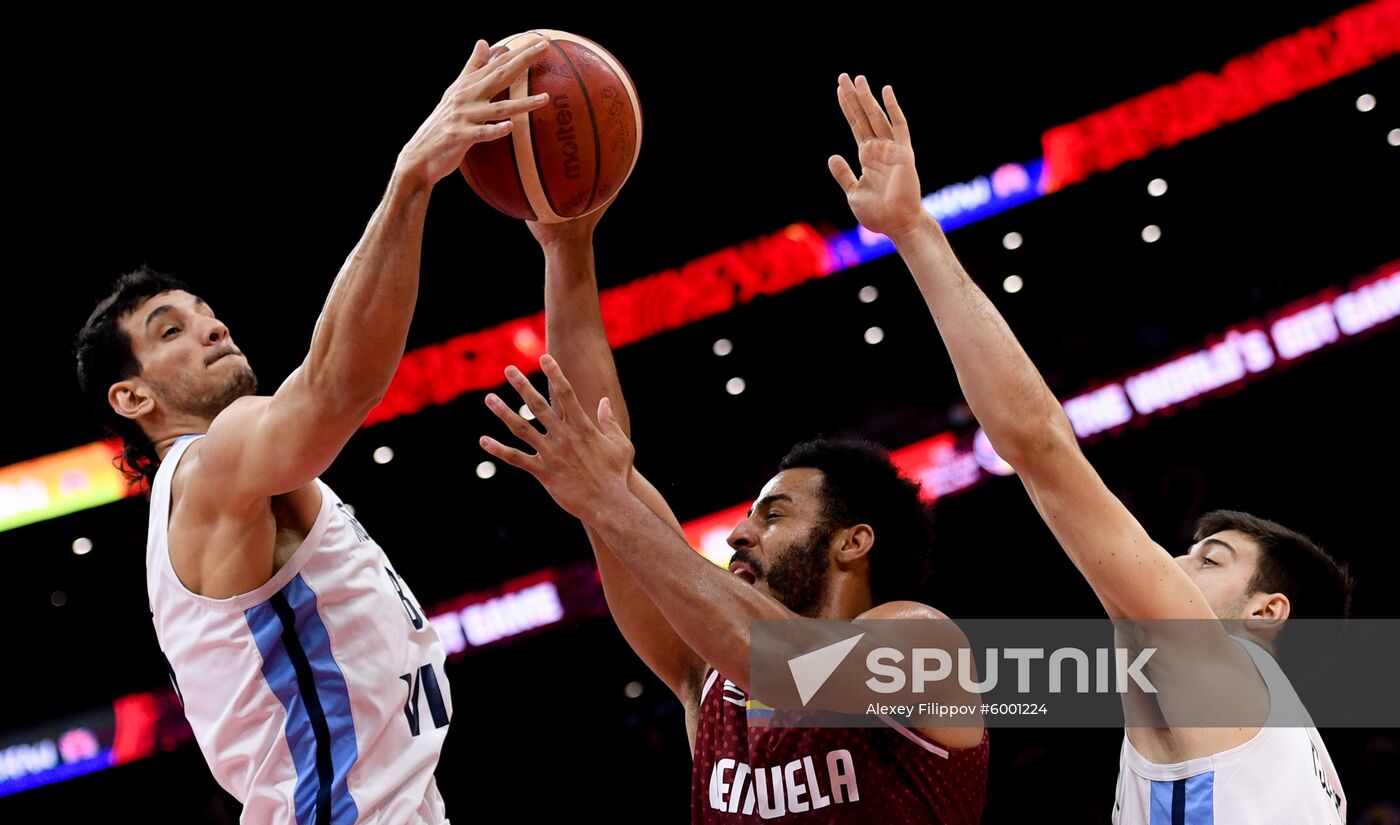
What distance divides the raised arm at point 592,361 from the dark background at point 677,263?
5567 mm

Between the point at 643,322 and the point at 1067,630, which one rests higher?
the point at 643,322

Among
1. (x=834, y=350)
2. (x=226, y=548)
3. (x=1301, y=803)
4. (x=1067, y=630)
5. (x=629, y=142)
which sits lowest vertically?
(x=1301, y=803)

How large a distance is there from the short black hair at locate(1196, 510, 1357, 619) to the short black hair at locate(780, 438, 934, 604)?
2.51 feet

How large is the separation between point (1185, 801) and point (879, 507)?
3.16 ft

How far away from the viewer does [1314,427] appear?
10570mm

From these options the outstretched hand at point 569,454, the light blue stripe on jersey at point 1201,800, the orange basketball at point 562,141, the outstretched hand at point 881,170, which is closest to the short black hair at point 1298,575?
the light blue stripe on jersey at point 1201,800

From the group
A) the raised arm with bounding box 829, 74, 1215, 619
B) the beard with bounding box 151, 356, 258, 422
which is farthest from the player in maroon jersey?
the beard with bounding box 151, 356, 258, 422

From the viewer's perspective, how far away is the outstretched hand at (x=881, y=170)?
260 cm

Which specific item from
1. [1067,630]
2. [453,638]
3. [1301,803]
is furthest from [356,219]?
[1301,803]

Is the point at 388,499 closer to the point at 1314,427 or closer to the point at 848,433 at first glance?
the point at 848,433

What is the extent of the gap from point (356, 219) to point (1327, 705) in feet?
24.5

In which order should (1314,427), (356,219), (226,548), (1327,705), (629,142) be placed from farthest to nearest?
1. (1314,427)
2. (1327,705)
3. (356,219)
4. (629,142)
5. (226,548)

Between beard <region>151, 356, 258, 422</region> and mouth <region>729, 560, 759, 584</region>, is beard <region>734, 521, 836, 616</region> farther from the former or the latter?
beard <region>151, 356, 258, 422</region>

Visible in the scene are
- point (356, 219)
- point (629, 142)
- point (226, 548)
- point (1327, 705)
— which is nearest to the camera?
point (226, 548)
